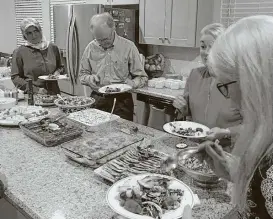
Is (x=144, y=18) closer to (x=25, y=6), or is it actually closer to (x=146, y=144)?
(x=146, y=144)

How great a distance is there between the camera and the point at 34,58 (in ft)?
12.1

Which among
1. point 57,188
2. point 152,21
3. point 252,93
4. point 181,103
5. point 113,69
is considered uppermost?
point 152,21

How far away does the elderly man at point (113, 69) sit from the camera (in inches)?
127

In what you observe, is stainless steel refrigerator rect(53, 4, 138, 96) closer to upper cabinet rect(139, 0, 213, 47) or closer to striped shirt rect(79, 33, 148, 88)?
upper cabinet rect(139, 0, 213, 47)

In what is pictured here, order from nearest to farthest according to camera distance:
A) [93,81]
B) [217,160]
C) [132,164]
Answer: [217,160], [132,164], [93,81]

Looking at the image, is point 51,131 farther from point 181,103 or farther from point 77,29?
point 77,29

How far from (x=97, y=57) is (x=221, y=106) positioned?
5.23 feet

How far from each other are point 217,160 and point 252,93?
21.3 inches

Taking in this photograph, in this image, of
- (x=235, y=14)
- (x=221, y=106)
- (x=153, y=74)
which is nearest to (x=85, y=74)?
(x=153, y=74)

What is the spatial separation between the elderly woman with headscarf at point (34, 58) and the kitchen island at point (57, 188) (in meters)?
1.74

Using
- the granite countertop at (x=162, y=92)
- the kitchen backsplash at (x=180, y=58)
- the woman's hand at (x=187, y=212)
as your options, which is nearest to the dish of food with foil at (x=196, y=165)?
the woman's hand at (x=187, y=212)

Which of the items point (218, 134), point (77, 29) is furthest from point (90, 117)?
point (77, 29)

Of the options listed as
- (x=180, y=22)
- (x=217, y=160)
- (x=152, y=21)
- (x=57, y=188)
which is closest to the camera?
(x=217, y=160)

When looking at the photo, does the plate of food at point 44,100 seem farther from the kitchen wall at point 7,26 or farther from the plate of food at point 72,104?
the kitchen wall at point 7,26
